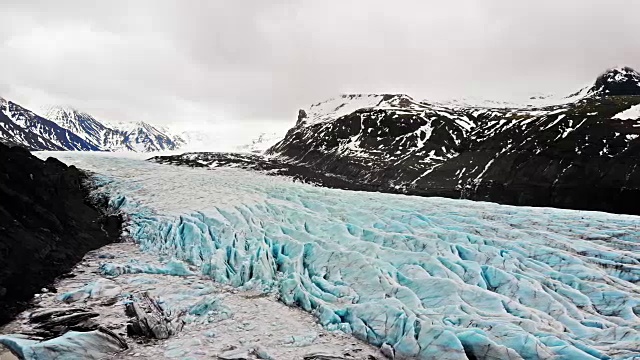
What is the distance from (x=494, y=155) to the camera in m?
93.1

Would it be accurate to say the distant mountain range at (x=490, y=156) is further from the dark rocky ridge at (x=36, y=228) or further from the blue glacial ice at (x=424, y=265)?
the dark rocky ridge at (x=36, y=228)

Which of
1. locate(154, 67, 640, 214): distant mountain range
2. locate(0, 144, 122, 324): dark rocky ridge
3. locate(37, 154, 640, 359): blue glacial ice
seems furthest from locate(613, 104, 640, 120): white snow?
locate(0, 144, 122, 324): dark rocky ridge

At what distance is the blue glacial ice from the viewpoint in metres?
10.1

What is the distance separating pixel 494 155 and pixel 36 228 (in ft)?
305

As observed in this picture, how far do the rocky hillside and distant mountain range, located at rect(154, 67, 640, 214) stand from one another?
182mm

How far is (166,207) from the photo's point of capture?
70.9ft

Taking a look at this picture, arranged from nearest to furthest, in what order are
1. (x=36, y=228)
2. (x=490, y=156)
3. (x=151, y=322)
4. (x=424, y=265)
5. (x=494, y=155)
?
(x=151, y=322) < (x=424, y=265) < (x=36, y=228) < (x=494, y=155) < (x=490, y=156)

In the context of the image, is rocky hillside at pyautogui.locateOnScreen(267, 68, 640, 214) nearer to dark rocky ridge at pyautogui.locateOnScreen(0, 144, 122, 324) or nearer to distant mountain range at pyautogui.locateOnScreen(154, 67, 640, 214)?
distant mountain range at pyautogui.locateOnScreen(154, 67, 640, 214)

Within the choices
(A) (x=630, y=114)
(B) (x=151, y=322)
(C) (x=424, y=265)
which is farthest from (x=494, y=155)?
(B) (x=151, y=322)

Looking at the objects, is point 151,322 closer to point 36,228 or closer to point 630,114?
point 36,228

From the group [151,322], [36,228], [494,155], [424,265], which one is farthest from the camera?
[494,155]

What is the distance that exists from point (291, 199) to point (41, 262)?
42.5 feet

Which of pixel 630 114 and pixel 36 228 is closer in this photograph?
pixel 36 228

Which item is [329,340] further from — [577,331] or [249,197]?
[249,197]
